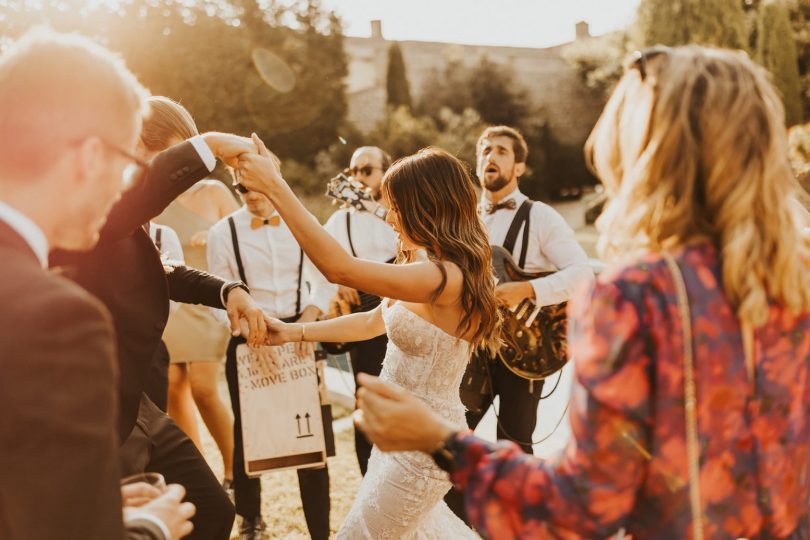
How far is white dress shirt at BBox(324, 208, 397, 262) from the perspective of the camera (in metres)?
5.39

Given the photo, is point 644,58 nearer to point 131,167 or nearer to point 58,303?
point 131,167

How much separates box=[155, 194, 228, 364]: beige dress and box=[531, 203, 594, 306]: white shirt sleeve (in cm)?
214

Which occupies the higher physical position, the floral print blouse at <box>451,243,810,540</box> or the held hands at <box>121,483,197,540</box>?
the floral print blouse at <box>451,243,810,540</box>

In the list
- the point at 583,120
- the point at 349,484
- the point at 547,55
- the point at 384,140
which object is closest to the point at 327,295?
the point at 349,484

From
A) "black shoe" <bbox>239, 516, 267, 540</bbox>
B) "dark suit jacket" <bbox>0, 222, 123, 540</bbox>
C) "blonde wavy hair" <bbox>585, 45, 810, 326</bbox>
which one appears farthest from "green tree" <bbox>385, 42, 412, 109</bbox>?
"dark suit jacket" <bbox>0, 222, 123, 540</bbox>

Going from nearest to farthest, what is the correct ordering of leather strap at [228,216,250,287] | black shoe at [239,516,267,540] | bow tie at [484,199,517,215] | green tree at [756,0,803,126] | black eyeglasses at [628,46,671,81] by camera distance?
black eyeglasses at [628,46,671,81], black shoe at [239,516,267,540], leather strap at [228,216,250,287], bow tie at [484,199,517,215], green tree at [756,0,803,126]

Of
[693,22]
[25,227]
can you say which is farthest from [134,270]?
[693,22]

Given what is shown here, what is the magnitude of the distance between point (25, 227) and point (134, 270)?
0.97m

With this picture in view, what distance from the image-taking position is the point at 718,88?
59.1 inches

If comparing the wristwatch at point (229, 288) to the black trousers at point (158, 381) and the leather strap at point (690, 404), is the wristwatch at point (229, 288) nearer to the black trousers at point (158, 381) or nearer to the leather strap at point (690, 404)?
the black trousers at point (158, 381)

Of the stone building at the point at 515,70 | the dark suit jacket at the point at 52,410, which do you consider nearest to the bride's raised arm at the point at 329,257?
the dark suit jacket at the point at 52,410

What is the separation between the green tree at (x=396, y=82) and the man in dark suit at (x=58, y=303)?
30871 mm

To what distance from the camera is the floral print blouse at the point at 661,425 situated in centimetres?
142

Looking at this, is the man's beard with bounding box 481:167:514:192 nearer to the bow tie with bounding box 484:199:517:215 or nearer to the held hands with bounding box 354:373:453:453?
the bow tie with bounding box 484:199:517:215
